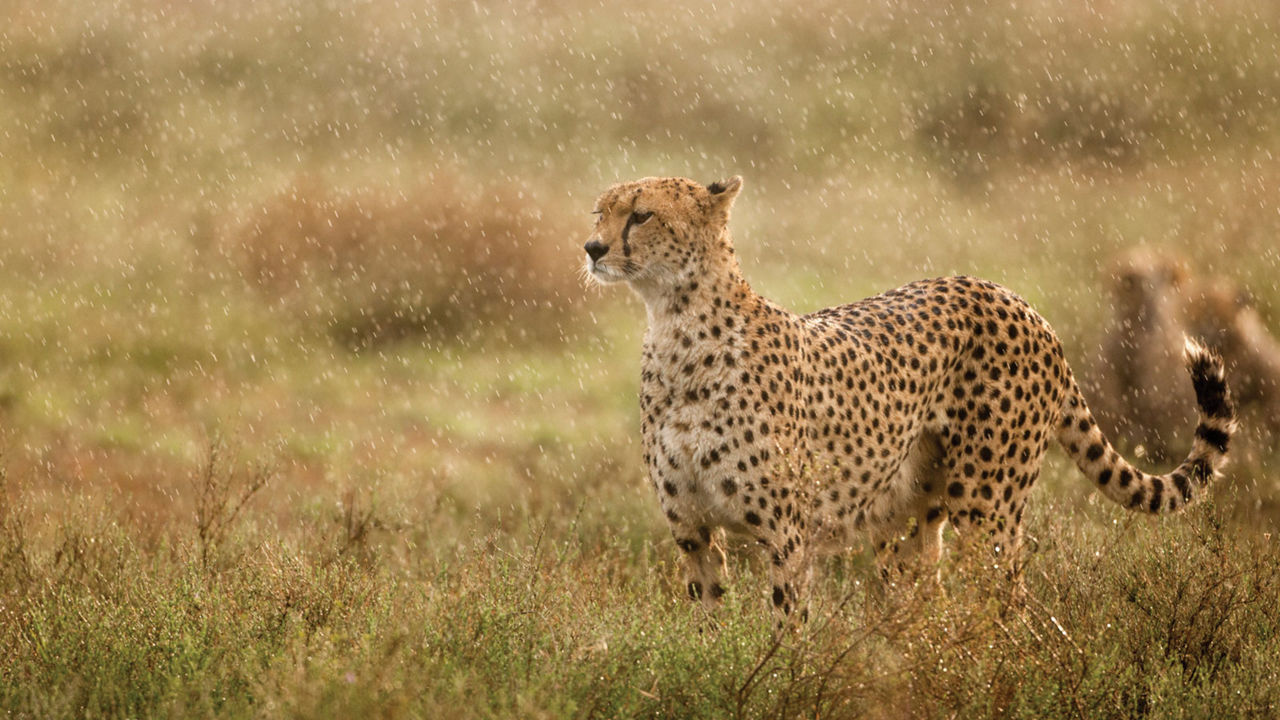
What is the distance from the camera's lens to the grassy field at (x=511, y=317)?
3.30 metres

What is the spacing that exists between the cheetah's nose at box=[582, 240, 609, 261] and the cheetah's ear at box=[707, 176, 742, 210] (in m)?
0.37

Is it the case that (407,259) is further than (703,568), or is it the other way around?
(407,259)

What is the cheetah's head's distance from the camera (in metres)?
3.86

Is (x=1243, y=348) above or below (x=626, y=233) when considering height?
below

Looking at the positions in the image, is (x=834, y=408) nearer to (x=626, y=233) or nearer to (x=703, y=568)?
(x=703, y=568)

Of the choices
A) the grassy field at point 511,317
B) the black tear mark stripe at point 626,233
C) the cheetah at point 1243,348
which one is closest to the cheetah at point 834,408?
the black tear mark stripe at point 626,233

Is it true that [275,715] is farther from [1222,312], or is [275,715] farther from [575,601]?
[1222,312]

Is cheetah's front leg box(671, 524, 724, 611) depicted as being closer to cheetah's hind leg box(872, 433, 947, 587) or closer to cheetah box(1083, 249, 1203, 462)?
cheetah's hind leg box(872, 433, 947, 587)

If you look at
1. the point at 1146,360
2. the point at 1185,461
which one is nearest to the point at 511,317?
the point at 1146,360

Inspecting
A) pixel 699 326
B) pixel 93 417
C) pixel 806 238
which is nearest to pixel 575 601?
pixel 699 326

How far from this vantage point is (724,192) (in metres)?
3.99

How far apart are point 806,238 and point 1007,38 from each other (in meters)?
4.50

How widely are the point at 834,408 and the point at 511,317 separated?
5.98 m

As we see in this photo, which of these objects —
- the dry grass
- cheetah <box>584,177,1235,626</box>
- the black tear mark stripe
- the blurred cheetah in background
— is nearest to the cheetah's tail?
cheetah <box>584,177,1235,626</box>
